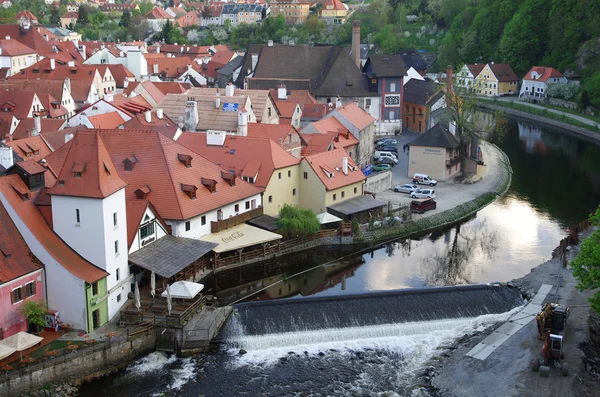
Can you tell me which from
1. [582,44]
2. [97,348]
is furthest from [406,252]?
[582,44]

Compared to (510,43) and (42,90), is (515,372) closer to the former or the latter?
(42,90)

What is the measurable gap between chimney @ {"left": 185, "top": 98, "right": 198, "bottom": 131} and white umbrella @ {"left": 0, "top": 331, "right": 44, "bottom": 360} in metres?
31.0

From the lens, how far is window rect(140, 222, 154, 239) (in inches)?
1547

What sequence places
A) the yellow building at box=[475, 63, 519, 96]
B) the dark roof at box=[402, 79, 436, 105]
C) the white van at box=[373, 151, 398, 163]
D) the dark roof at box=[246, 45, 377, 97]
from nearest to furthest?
the white van at box=[373, 151, 398, 163], the dark roof at box=[246, 45, 377, 97], the dark roof at box=[402, 79, 436, 105], the yellow building at box=[475, 63, 519, 96]

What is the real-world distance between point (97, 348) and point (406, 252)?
22.4 meters

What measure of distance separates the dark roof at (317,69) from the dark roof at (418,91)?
5.18m

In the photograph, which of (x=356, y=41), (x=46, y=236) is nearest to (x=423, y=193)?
(x=46, y=236)

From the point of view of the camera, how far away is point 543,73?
115m

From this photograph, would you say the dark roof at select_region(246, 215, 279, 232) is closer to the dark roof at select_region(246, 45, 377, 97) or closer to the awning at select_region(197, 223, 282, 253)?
the awning at select_region(197, 223, 282, 253)

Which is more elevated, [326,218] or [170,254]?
[170,254]

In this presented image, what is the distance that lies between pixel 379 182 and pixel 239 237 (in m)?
17.4

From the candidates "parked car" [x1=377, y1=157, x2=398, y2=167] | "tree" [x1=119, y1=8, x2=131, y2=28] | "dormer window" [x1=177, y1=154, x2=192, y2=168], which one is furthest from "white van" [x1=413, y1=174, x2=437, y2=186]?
"tree" [x1=119, y1=8, x2=131, y2=28]

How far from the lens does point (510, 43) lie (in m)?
128

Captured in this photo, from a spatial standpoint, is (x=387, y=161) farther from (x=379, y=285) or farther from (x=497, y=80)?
(x=497, y=80)
